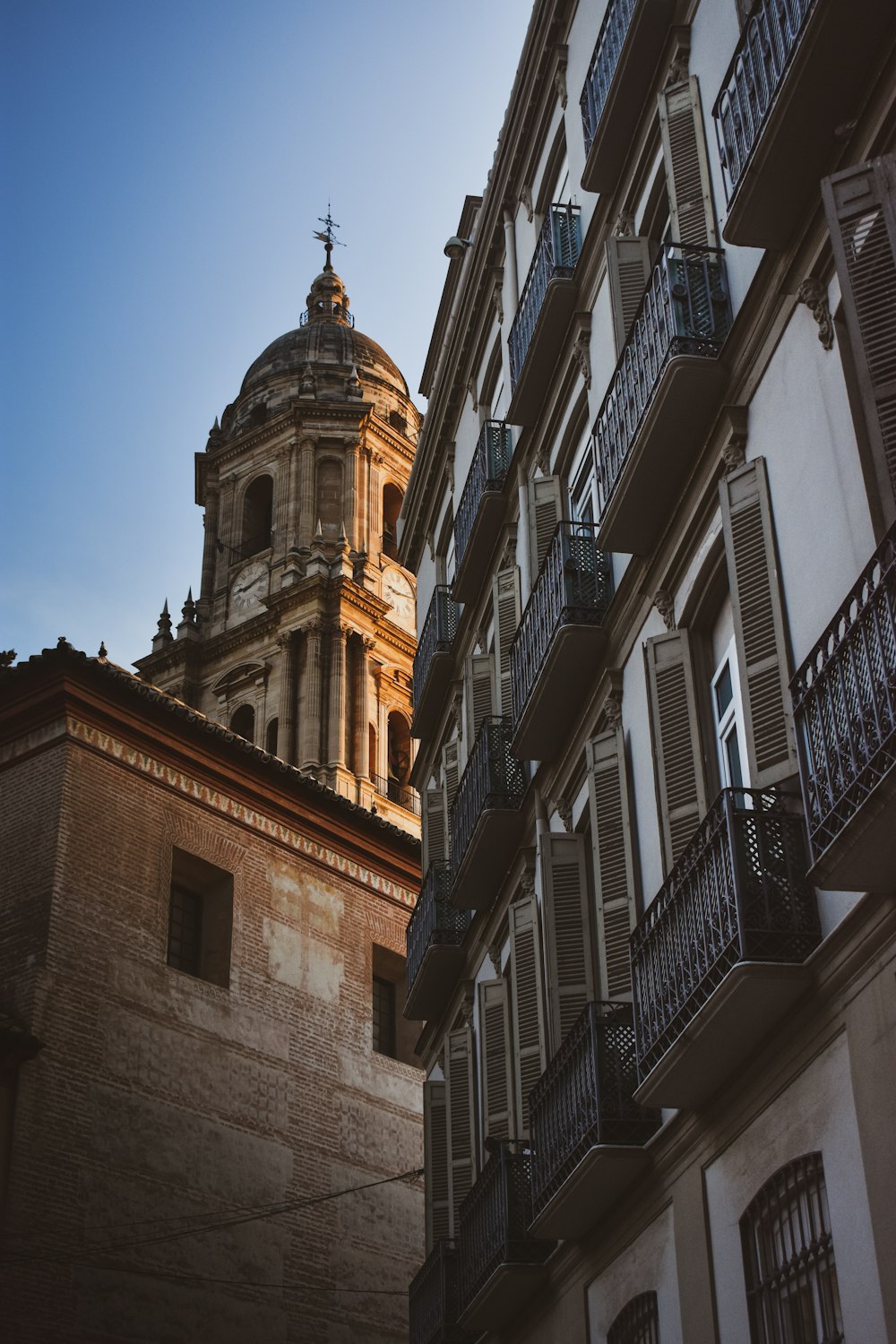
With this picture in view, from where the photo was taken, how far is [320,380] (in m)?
47.9

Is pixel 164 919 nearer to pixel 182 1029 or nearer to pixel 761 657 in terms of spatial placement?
pixel 182 1029

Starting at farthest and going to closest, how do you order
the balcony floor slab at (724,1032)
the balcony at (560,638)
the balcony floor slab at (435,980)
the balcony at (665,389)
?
the balcony floor slab at (435,980), the balcony at (560,638), the balcony at (665,389), the balcony floor slab at (724,1032)

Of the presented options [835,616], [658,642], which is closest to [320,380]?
[658,642]

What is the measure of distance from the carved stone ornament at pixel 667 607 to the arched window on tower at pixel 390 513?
33793 millimetres

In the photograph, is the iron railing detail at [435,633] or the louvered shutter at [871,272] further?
the iron railing detail at [435,633]

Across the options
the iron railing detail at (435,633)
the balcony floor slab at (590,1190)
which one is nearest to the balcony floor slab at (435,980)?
the iron railing detail at (435,633)

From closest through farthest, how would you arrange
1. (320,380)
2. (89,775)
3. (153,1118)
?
(153,1118)
(89,775)
(320,380)

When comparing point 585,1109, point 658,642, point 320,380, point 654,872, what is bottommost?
point 585,1109

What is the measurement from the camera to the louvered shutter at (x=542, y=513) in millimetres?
16125

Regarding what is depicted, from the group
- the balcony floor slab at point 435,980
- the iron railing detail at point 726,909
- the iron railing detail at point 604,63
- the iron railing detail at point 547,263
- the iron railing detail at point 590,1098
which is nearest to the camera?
the iron railing detail at point 726,909

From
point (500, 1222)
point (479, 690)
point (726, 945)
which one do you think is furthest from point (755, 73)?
point (479, 690)

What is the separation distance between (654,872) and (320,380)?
37.4 metres

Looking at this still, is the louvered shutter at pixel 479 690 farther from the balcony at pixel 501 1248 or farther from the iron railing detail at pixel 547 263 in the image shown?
the balcony at pixel 501 1248

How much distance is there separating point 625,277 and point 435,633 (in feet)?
25.9
